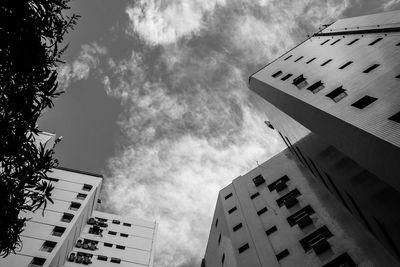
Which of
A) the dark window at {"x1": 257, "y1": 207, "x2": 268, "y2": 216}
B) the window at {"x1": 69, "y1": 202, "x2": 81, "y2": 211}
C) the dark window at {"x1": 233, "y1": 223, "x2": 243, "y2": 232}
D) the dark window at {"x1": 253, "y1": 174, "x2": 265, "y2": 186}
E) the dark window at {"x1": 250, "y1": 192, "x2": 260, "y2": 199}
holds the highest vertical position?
the window at {"x1": 69, "y1": 202, "x2": 81, "y2": 211}

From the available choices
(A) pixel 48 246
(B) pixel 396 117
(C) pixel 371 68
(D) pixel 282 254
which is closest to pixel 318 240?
(D) pixel 282 254

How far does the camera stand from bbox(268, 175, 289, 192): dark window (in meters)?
24.0

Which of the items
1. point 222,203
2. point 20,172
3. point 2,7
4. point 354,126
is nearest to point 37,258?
point 222,203

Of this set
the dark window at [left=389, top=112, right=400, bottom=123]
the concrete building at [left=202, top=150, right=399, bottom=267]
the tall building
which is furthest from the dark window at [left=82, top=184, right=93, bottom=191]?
the dark window at [left=389, top=112, right=400, bottom=123]

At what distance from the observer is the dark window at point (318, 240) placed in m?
16.9

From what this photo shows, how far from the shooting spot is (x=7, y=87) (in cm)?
798

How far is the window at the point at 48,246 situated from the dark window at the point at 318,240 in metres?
19.9

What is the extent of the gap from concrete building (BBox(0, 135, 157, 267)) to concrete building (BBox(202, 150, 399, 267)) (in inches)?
442

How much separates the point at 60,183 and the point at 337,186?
92.6ft

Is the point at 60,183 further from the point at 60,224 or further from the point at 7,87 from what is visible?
the point at 7,87

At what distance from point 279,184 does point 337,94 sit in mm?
10927

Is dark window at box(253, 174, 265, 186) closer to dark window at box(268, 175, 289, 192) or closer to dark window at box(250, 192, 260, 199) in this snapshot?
dark window at box(250, 192, 260, 199)

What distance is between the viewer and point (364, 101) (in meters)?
12.8

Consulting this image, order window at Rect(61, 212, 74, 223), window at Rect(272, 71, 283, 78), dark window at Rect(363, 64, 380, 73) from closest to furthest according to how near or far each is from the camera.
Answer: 1. dark window at Rect(363, 64, 380, 73)
2. window at Rect(272, 71, 283, 78)
3. window at Rect(61, 212, 74, 223)
